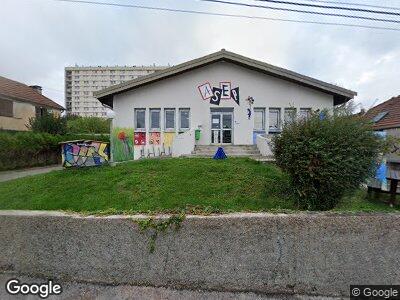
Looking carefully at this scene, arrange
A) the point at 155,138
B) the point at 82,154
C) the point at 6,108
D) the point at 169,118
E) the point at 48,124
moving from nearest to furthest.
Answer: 1. the point at 82,154
2. the point at 155,138
3. the point at 169,118
4. the point at 48,124
5. the point at 6,108

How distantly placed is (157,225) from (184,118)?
687 inches

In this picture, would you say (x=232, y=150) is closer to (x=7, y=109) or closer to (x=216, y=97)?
(x=216, y=97)

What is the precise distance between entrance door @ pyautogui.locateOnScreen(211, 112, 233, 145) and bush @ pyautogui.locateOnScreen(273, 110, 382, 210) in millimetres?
14353

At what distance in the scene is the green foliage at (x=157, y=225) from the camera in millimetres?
3023

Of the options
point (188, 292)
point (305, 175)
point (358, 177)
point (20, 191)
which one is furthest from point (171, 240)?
point (20, 191)

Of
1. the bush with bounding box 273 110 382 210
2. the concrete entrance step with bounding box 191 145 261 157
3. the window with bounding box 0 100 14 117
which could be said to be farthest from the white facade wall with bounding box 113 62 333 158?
the bush with bounding box 273 110 382 210

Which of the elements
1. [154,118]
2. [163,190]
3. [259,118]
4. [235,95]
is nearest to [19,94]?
[154,118]

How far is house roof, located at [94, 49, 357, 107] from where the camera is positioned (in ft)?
62.7

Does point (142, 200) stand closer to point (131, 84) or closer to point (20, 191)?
point (20, 191)

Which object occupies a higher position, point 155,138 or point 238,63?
point 238,63

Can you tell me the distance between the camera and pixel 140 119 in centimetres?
2025

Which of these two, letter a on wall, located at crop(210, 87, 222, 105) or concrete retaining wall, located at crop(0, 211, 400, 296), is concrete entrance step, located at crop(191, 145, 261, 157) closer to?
letter a on wall, located at crop(210, 87, 222, 105)

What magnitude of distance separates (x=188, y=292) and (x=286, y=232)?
1.07 metres

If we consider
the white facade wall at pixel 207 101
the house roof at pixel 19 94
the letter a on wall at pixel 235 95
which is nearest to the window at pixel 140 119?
the white facade wall at pixel 207 101
